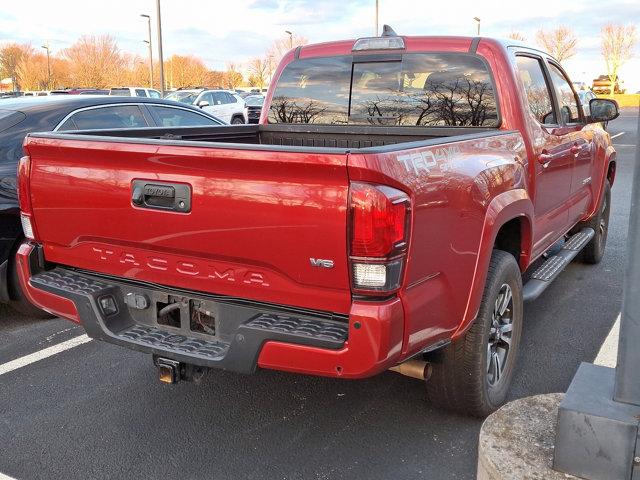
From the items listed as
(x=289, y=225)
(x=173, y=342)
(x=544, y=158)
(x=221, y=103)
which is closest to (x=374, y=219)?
(x=289, y=225)

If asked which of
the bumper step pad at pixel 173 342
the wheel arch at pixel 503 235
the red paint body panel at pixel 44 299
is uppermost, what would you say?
the wheel arch at pixel 503 235

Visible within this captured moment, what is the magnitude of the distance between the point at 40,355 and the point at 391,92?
297 cm

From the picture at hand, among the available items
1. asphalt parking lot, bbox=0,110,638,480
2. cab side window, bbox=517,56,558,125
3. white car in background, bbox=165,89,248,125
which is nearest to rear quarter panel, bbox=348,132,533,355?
asphalt parking lot, bbox=0,110,638,480

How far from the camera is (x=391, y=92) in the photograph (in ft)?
14.4

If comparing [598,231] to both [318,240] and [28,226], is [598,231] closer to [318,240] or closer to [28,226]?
[318,240]

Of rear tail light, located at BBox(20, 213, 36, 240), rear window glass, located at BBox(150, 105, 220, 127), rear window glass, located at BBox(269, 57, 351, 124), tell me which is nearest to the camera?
rear tail light, located at BBox(20, 213, 36, 240)

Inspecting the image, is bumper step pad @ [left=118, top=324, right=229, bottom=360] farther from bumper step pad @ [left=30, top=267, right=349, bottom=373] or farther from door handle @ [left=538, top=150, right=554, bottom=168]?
door handle @ [left=538, top=150, right=554, bottom=168]

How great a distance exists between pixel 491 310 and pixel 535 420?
606mm

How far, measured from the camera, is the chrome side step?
401cm

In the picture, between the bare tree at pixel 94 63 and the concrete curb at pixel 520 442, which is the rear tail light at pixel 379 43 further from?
the bare tree at pixel 94 63

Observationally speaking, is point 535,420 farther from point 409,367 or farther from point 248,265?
point 248,265

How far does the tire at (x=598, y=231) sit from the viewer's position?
6155mm

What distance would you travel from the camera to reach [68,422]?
138 inches

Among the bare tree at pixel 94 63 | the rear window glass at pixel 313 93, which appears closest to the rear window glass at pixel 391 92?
the rear window glass at pixel 313 93
